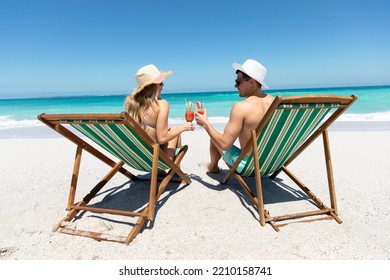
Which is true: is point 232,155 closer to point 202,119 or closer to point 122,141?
point 202,119

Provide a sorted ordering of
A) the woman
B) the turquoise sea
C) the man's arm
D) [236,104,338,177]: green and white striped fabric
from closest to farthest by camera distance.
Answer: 1. [236,104,338,177]: green and white striped fabric
2. the man's arm
3. the woman
4. the turquoise sea

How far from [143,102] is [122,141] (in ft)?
1.65

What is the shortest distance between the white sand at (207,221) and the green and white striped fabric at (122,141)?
528 mm

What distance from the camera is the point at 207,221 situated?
250cm

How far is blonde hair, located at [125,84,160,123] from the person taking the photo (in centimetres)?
272

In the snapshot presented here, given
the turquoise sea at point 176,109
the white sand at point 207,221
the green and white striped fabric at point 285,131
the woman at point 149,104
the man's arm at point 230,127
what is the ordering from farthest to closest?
the turquoise sea at point 176,109 < the woman at point 149,104 < the man's arm at point 230,127 < the green and white striped fabric at point 285,131 < the white sand at point 207,221

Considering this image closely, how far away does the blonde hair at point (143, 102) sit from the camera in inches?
107

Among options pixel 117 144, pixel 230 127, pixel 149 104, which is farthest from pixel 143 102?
pixel 230 127

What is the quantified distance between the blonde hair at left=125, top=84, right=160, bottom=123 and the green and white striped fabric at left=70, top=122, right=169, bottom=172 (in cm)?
38

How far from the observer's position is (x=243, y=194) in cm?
306

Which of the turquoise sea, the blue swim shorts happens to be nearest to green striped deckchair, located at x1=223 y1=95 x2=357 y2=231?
the blue swim shorts

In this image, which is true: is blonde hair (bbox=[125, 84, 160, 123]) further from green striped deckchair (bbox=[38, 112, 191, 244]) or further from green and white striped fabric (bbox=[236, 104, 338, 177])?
green and white striped fabric (bbox=[236, 104, 338, 177])

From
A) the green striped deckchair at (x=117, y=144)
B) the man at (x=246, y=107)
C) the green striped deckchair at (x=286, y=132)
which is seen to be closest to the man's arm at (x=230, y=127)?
the man at (x=246, y=107)

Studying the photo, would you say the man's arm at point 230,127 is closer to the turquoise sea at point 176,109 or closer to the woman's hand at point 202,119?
the woman's hand at point 202,119
